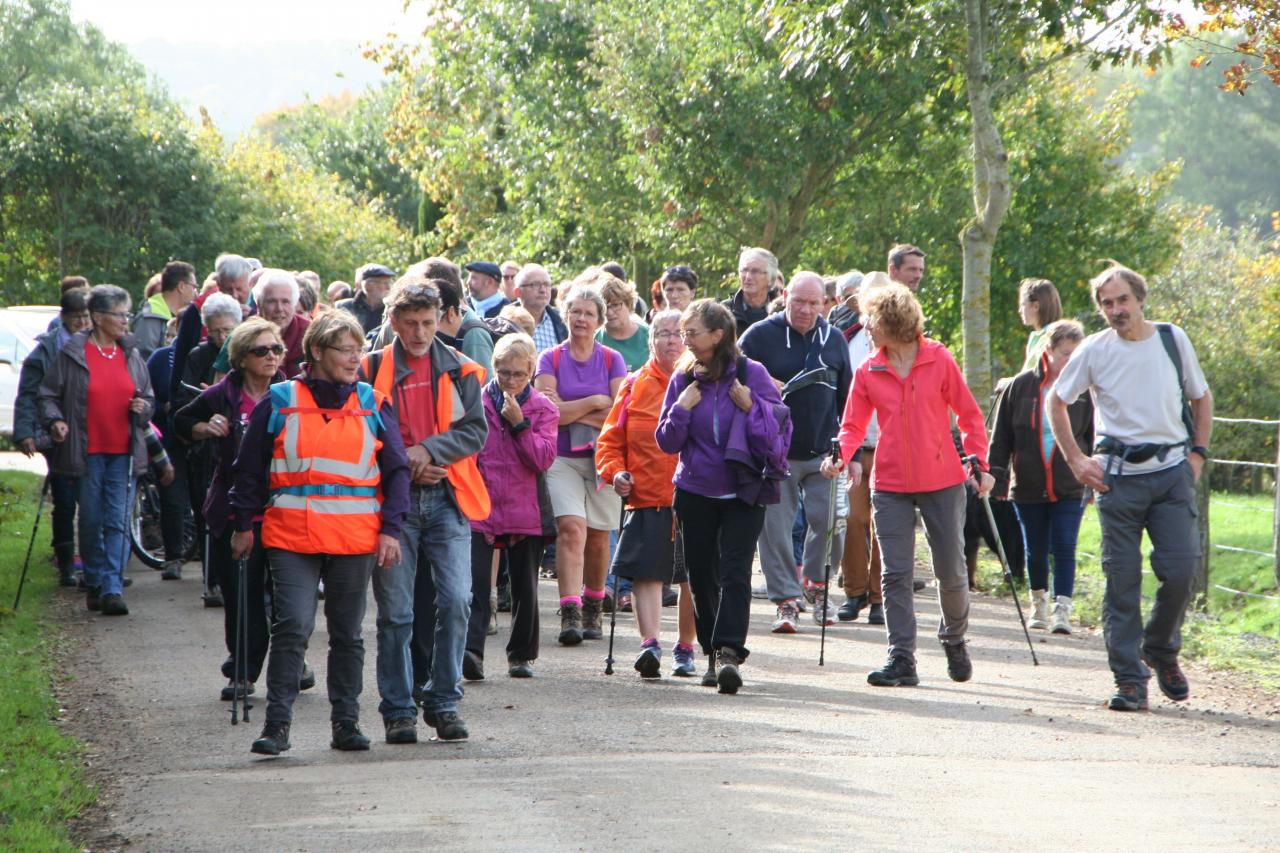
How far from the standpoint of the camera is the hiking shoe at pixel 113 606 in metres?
12.0

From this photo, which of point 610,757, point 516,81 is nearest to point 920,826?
point 610,757

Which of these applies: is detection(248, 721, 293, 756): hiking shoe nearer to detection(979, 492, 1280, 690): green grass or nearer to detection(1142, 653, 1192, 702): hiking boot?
detection(1142, 653, 1192, 702): hiking boot

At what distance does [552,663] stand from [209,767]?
10.2 ft

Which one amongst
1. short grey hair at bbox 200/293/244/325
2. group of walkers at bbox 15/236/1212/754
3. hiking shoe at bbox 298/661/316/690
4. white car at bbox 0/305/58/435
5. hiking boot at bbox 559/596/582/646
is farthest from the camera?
white car at bbox 0/305/58/435

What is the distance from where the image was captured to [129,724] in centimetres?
852

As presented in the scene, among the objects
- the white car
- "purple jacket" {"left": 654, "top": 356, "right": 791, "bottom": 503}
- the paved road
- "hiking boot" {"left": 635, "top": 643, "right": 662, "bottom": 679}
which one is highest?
the white car

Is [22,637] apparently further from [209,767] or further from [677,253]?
[677,253]

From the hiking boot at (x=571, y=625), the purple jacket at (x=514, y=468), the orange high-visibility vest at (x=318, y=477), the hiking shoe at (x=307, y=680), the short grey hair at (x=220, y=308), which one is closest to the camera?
the orange high-visibility vest at (x=318, y=477)

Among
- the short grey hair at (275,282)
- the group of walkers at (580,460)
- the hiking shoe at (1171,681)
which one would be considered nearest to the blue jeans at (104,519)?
the group of walkers at (580,460)

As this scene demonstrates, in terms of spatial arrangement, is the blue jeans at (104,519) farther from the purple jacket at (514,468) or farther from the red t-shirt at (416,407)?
the red t-shirt at (416,407)

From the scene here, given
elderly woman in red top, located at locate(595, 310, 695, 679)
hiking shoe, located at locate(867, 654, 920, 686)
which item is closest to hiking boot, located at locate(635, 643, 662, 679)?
elderly woman in red top, located at locate(595, 310, 695, 679)

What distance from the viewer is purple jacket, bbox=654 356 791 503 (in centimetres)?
927

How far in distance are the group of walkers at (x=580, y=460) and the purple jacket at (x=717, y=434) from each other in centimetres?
2

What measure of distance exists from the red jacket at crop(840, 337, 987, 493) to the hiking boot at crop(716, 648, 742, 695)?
120 cm
